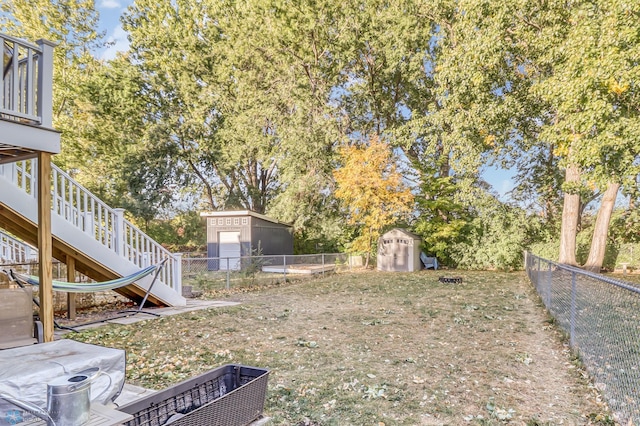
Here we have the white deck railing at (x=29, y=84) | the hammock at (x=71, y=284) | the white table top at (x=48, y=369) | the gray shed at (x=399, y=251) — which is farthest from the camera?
the gray shed at (x=399, y=251)

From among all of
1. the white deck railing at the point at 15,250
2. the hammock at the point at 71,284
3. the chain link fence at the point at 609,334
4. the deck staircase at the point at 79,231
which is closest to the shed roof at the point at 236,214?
the white deck railing at the point at 15,250

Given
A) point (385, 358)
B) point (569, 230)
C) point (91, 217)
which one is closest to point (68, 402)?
point (385, 358)

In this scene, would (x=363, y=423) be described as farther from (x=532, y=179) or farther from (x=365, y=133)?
(x=532, y=179)

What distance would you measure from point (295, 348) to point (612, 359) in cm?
335

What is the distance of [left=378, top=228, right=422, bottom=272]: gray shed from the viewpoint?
16.2 m

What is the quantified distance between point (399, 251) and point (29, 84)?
558 inches

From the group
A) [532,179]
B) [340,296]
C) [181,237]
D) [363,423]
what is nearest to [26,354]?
[363,423]

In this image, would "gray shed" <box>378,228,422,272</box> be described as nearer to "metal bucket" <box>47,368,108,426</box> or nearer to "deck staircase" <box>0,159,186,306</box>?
"deck staircase" <box>0,159,186,306</box>

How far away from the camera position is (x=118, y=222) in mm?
6785

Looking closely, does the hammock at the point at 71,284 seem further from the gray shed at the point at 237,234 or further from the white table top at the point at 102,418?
the gray shed at the point at 237,234

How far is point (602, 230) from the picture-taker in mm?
14062

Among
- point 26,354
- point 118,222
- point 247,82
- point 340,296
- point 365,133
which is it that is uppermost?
point 247,82

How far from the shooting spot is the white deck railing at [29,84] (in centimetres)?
415

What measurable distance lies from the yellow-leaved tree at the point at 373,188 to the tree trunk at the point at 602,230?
683cm
